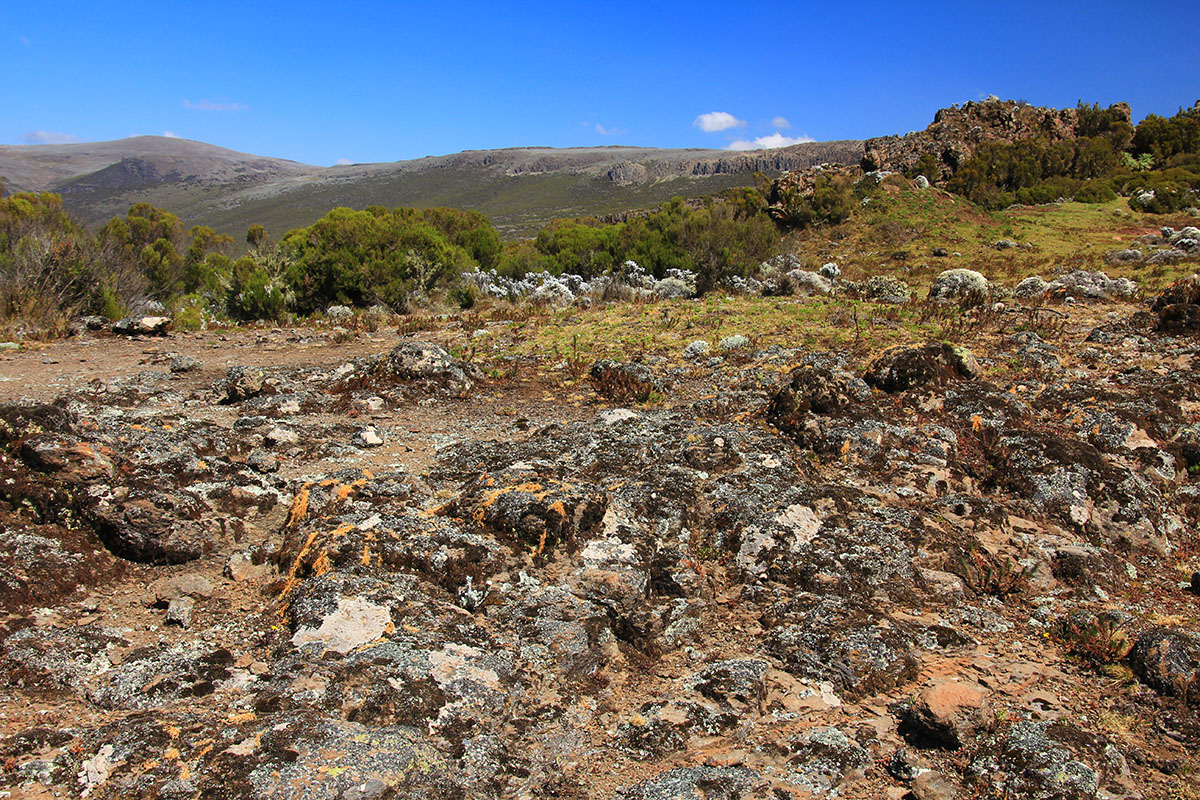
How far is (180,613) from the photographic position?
11.0ft

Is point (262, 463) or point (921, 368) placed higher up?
point (921, 368)

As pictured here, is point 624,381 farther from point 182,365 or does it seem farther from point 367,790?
point 182,365

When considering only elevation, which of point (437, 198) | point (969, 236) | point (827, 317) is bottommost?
point (827, 317)

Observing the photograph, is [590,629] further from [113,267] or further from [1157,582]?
[113,267]

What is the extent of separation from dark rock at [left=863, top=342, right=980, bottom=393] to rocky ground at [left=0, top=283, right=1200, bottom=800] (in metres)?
0.03

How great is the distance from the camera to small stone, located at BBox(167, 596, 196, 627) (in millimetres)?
3340

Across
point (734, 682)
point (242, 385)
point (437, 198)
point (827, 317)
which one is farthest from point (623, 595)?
point (437, 198)

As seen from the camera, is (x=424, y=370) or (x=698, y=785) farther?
(x=424, y=370)

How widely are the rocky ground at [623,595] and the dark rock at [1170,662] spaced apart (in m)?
0.01

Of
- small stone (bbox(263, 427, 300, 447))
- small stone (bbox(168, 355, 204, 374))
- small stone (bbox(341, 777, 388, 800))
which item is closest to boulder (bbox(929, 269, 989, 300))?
small stone (bbox(263, 427, 300, 447))

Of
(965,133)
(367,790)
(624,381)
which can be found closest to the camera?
(367,790)

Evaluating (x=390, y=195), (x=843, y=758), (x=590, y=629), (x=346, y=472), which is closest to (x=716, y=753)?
(x=843, y=758)

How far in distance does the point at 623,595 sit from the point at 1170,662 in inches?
111

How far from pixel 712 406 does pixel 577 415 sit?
1.47m
